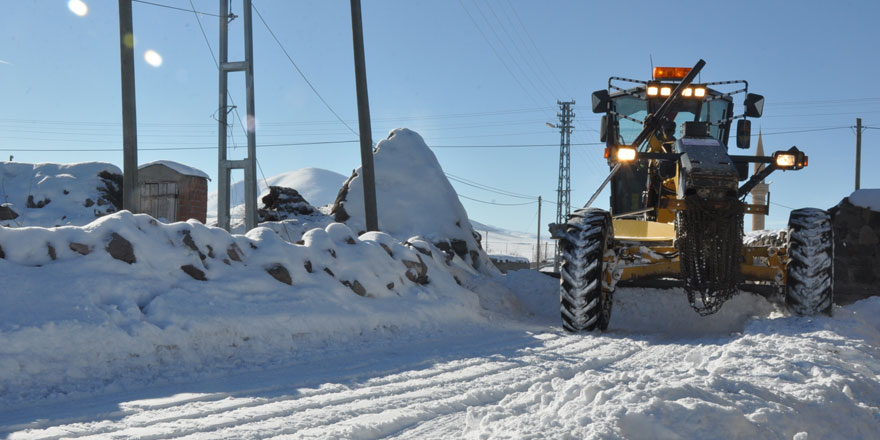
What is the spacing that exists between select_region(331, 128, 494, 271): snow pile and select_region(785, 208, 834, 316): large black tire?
7504 mm

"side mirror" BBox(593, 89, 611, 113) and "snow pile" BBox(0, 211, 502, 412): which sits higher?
"side mirror" BBox(593, 89, 611, 113)

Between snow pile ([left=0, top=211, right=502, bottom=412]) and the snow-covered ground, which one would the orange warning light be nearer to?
the snow-covered ground

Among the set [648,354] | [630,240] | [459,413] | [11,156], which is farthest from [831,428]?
[11,156]

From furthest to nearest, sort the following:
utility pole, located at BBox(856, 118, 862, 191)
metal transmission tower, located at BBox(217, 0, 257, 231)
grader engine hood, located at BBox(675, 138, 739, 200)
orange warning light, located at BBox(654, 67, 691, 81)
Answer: utility pole, located at BBox(856, 118, 862, 191)
metal transmission tower, located at BBox(217, 0, 257, 231)
orange warning light, located at BBox(654, 67, 691, 81)
grader engine hood, located at BBox(675, 138, 739, 200)

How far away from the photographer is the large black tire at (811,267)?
6922 millimetres

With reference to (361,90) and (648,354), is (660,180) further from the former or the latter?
(361,90)

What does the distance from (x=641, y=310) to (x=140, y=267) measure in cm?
614

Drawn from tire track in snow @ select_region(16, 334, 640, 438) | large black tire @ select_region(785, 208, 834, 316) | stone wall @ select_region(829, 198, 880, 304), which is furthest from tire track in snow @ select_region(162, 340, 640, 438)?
stone wall @ select_region(829, 198, 880, 304)

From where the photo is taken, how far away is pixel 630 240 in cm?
732

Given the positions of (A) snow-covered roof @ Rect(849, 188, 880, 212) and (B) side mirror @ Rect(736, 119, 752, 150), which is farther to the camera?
(A) snow-covered roof @ Rect(849, 188, 880, 212)

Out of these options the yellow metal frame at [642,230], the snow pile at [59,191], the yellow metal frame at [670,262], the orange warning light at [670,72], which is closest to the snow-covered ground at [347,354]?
the yellow metal frame at [670,262]

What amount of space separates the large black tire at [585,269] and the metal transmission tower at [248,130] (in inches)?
484

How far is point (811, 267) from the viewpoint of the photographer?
6.92 meters

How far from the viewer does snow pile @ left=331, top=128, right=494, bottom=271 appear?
1435 cm
